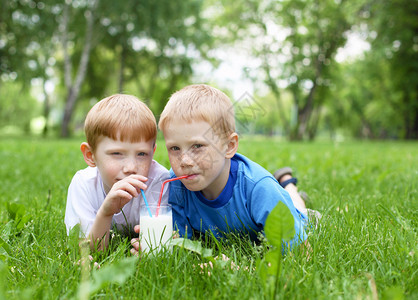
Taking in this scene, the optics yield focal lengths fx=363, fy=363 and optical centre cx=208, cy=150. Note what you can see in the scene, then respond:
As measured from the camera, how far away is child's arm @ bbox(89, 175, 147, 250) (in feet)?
6.28

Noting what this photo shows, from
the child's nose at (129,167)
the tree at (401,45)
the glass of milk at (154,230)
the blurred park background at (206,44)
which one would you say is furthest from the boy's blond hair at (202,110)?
the tree at (401,45)

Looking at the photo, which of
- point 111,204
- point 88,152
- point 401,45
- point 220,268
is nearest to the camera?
point 220,268

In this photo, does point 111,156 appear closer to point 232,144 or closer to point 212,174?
point 212,174

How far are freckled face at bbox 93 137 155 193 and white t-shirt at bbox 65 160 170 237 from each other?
22 centimetres

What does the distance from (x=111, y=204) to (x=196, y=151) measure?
1.78 ft

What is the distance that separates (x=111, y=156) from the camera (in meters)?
2.13

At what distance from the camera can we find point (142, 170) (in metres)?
2.20

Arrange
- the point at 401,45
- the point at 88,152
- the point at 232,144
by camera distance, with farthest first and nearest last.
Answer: the point at 401,45 → the point at 88,152 → the point at 232,144

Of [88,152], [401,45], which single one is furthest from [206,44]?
[88,152]

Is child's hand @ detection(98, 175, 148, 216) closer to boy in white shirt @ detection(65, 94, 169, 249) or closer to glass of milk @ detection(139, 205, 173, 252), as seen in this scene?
boy in white shirt @ detection(65, 94, 169, 249)

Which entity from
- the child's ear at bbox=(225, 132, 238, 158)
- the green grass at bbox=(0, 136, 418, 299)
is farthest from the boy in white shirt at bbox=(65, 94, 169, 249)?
the child's ear at bbox=(225, 132, 238, 158)

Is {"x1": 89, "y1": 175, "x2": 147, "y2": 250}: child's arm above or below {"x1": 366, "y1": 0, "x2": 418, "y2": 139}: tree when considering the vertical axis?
below

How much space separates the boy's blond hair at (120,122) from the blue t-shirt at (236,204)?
42 cm

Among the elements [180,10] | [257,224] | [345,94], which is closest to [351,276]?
[257,224]
